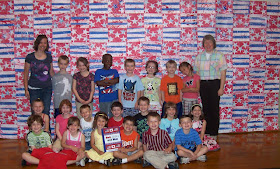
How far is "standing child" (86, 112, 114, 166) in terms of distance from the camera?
378 centimetres

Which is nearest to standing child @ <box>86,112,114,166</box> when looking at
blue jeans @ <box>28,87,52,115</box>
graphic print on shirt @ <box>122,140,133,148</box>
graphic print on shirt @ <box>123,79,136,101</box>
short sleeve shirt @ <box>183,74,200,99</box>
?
graphic print on shirt @ <box>122,140,133,148</box>

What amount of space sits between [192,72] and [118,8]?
1780mm

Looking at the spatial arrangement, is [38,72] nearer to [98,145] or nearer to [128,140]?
[98,145]

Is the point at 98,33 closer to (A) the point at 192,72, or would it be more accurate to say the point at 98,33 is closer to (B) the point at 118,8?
(B) the point at 118,8

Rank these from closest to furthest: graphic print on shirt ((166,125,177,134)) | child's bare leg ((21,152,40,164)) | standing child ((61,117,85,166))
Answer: child's bare leg ((21,152,40,164)), standing child ((61,117,85,166)), graphic print on shirt ((166,125,177,134))

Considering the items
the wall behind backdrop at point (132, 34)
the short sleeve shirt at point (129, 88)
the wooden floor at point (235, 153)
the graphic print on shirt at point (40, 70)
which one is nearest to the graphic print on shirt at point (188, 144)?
the wooden floor at point (235, 153)

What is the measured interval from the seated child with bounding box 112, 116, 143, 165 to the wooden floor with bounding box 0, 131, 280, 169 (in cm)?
10

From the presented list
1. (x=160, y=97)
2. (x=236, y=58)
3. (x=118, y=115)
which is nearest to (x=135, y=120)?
(x=118, y=115)

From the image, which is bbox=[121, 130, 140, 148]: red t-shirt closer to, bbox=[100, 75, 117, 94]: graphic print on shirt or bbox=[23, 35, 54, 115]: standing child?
bbox=[100, 75, 117, 94]: graphic print on shirt

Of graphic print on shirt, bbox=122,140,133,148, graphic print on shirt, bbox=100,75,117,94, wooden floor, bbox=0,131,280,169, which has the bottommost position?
wooden floor, bbox=0,131,280,169

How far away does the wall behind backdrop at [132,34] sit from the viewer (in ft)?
16.4

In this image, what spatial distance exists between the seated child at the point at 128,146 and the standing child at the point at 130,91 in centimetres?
64

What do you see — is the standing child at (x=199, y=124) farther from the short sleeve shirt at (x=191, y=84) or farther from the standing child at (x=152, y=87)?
the standing child at (x=152, y=87)

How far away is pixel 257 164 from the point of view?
373 cm
